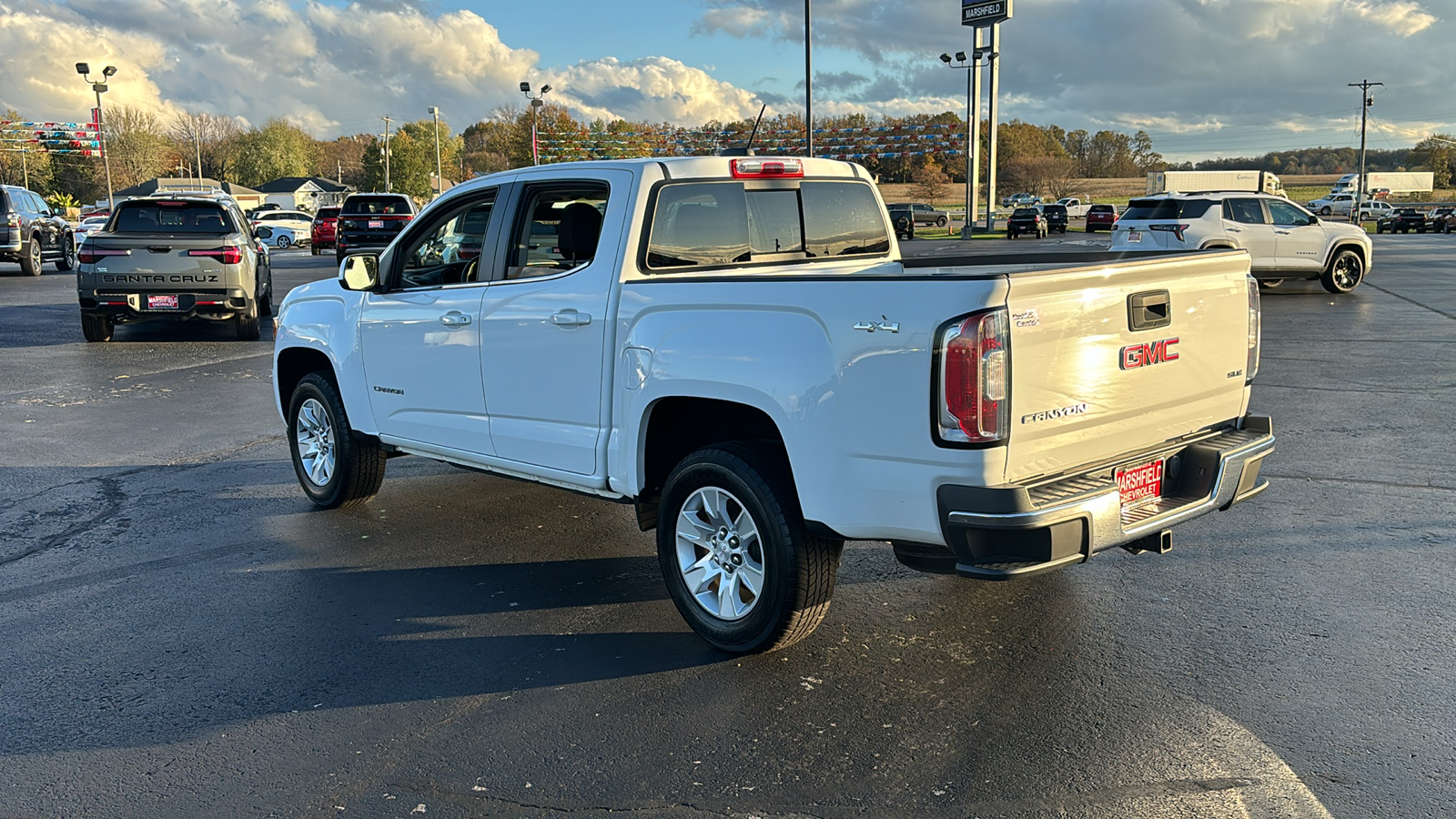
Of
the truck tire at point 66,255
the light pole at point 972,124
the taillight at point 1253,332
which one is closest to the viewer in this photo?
the taillight at point 1253,332

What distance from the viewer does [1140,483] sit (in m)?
4.25

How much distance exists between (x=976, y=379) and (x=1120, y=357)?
762 millimetres

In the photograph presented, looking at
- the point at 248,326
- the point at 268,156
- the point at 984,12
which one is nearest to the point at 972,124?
the point at 984,12

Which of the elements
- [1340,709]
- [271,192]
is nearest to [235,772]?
[1340,709]

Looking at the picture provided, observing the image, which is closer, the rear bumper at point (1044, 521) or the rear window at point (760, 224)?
the rear bumper at point (1044, 521)

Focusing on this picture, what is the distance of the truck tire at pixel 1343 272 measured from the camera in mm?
20375

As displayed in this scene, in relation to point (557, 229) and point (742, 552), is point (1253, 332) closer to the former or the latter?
point (742, 552)

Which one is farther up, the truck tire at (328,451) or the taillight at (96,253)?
the taillight at (96,253)

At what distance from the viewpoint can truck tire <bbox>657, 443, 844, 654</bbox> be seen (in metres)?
4.13

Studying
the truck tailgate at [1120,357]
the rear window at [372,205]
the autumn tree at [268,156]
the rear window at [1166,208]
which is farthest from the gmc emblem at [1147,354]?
the autumn tree at [268,156]

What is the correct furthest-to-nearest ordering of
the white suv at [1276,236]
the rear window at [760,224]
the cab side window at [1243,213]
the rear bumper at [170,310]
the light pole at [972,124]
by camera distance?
the light pole at [972,124]
the cab side window at [1243,213]
the white suv at [1276,236]
the rear bumper at [170,310]
the rear window at [760,224]

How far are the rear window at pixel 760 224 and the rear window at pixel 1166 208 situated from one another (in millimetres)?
16855

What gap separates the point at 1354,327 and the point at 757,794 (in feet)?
47.4

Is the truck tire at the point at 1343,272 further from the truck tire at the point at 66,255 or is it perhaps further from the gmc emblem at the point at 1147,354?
the truck tire at the point at 66,255
